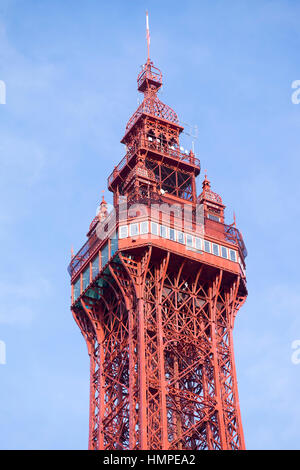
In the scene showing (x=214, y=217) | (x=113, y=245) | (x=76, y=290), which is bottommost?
(x=76, y=290)

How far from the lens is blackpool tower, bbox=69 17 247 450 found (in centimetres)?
9594

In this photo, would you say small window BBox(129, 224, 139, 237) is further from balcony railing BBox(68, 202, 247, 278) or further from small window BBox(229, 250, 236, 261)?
small window BBox(229, 250, 236, 261)

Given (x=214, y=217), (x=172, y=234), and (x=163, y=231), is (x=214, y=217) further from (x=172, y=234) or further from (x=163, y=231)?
(x=163, y=231)

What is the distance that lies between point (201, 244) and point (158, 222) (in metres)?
5.10

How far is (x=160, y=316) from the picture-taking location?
324ft

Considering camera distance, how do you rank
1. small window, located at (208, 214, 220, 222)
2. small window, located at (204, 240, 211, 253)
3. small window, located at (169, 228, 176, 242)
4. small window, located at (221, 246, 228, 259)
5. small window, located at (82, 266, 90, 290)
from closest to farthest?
small window, located at (169, 228, 176, 242), small window, located at (204, 240, 211, 253), small window, located at (221, 246, 228, 259), small window, located at (82, 266, 90, 290), small window, located at (208, 214, 220, 222)

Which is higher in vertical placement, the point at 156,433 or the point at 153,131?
the point at 153,131

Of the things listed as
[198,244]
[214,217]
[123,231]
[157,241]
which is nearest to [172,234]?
[157,241]

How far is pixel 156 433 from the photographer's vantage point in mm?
91438

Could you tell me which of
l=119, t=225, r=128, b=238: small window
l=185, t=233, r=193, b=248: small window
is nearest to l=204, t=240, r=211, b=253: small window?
l=185, t=233, r=193, b=248: small window

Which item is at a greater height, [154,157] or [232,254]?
[154,157]

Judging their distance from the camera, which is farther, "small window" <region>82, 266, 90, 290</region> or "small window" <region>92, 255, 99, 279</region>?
"small window" <region>82, 266, 90, 290</region>
